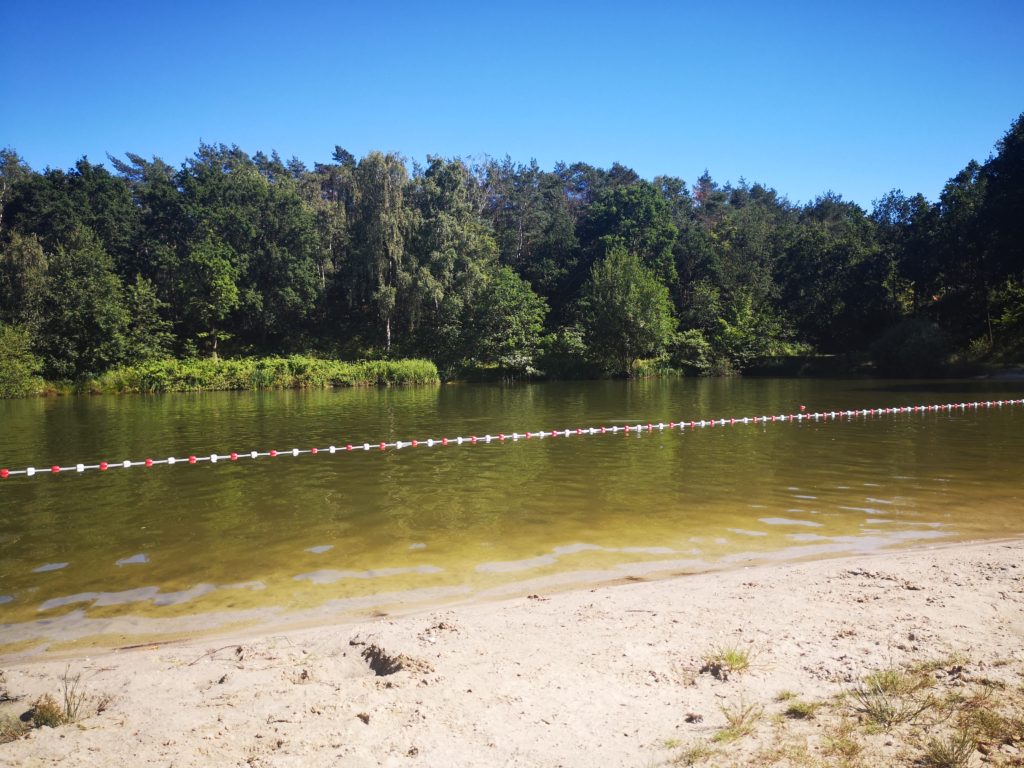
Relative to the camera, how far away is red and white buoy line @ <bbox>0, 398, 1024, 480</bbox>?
17.6 metres

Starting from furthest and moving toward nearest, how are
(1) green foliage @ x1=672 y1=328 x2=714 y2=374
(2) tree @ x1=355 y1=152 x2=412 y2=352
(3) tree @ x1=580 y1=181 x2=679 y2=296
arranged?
1. (3) tree @ x1=580 y1=181 x2=679 y2=296
2. (1) green foliage @ x1=672 y1=328 x2=714 y2=374
3. (2) tree @ x1=355 y1=152 x2=412 y2=352

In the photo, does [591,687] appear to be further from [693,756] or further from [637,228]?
[637,228]

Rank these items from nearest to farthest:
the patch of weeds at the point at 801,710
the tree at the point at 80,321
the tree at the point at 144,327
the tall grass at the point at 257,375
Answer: the patch of weeds at the point at 801,710
the tall grass at the point at 257,375
the tree at the point at 80,321
the tree at the point at 144,327

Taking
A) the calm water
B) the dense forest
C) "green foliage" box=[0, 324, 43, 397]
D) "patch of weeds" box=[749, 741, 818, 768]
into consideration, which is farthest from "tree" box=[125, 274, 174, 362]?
"patch of weeds" box=[749, 741, 818, 768]

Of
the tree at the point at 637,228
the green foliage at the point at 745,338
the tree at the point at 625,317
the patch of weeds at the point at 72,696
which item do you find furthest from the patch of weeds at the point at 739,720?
the tree at the point at 637,228

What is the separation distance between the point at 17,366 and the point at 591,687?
50.0 m

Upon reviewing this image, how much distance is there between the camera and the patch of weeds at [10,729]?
4.66m

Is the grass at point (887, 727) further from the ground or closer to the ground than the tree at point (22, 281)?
closer to the ground

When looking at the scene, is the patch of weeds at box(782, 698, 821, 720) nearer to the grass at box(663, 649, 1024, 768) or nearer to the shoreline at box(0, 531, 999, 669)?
the grass at box(663, 649, 1024, 768)

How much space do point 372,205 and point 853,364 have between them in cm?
4204

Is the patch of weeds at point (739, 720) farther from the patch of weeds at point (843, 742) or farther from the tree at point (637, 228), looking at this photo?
the tree at point (637, 228)

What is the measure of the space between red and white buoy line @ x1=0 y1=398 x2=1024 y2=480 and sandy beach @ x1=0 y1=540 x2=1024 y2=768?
12314mm

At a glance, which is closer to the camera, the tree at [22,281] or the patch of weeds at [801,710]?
the patch of weeds at [801,710]

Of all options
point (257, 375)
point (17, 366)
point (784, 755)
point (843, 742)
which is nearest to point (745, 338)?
point (257, 375)
